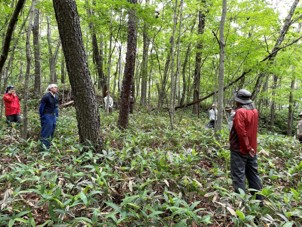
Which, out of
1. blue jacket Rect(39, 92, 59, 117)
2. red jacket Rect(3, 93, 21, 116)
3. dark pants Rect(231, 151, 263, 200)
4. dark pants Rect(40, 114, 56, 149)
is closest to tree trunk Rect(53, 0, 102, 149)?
dark pants Rect(40, 114, 56, 149)

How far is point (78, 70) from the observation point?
4758 millimetres

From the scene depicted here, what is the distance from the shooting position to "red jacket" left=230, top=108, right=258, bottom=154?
4070mm

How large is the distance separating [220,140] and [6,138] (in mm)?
5741

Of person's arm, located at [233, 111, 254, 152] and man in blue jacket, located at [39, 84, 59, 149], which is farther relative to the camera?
man in blue jacket, located at [39, 84, 59, 149]

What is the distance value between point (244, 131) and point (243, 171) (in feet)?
2.21

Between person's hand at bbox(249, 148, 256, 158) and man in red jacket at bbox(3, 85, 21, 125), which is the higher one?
man in red jacket at bbox(3, 85, 21, 125)

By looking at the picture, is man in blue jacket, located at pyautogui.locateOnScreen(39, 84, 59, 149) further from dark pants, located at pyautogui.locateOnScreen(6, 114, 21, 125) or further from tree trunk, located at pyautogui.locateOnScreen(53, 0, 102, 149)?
dark pants, located at pyautogui.locateOnScreen(6, 114, 21, 125)

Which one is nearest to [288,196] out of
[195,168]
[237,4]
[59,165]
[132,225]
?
[195,168]

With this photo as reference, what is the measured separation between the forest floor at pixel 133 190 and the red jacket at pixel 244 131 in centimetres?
73

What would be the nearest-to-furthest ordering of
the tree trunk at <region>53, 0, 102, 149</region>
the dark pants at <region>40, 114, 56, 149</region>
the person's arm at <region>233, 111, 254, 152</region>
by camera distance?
the person's arm at <region>233, 111, 254, 152</region> < the tree trunk at <region>53, 0, 102, 149</region> < the dark pants at <region>40, 114, 56, 149</region>

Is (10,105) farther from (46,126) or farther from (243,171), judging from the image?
(243,171)

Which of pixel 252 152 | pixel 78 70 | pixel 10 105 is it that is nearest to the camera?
pixel 252 152

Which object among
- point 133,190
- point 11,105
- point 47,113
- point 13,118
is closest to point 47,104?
point 47,113

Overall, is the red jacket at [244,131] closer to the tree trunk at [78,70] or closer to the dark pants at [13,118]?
the tree trunk at [78,70]
